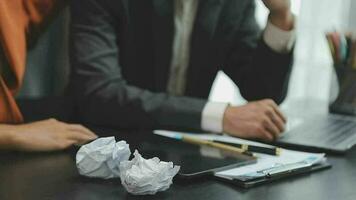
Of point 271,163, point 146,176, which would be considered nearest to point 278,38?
point 271,163

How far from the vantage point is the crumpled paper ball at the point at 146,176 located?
0.75 meters

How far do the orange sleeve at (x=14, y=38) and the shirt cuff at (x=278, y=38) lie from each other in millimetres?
481

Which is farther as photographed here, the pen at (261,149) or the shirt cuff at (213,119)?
the shirt cuff at (213,119)

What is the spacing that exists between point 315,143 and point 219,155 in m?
0.24

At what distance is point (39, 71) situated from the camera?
1.47m

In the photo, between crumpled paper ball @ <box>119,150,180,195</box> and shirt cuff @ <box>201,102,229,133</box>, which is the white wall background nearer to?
shirt cuff @ <box>201,102,229,133</box>

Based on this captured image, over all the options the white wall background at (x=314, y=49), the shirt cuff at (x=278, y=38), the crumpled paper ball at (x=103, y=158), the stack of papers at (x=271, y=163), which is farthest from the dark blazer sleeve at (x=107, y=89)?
the white wall background at (x=314, y=49)

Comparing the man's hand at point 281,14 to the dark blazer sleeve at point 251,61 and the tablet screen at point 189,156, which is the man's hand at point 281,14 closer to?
the dark blazer sleeve at point 251,61

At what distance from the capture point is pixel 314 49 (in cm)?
196

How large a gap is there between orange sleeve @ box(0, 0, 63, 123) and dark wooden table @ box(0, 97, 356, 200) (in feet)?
0.77

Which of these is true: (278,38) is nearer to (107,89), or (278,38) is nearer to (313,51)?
(107,89)

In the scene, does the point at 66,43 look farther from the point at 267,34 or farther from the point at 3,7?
the point at 267,34

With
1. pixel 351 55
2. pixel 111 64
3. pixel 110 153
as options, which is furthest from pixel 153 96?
pixel 351 55

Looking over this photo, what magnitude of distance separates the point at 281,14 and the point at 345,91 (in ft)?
1.06
